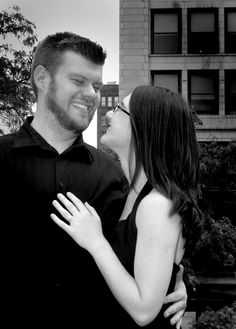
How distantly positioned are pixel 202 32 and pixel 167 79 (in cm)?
266

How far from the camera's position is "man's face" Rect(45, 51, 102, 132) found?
3.41 meters

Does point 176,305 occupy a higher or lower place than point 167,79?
lower

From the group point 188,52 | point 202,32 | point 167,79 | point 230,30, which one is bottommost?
point 167,79

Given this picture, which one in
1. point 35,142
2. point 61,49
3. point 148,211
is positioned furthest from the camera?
point 61,49

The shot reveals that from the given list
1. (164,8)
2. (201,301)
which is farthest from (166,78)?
(201,301)

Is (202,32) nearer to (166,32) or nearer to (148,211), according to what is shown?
(166,32)

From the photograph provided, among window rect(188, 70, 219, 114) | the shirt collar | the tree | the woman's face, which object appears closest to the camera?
the woman's face

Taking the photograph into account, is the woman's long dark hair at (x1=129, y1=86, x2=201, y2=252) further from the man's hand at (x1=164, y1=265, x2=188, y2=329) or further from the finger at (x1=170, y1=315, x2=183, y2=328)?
the finger at (x1=170, y1=315, x2=183, y2=328)

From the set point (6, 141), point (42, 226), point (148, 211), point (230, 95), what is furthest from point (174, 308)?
point (230, 95)

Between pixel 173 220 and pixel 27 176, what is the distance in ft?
3.52

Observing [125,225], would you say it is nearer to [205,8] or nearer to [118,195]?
[118,195]

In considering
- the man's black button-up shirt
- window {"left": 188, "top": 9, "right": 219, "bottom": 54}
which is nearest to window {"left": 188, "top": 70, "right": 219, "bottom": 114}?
window {"left": 188, "top": 9, "right": 219, "bottom": 54}

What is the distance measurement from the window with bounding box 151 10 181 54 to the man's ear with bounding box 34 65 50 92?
20537mm

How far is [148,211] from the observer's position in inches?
106
